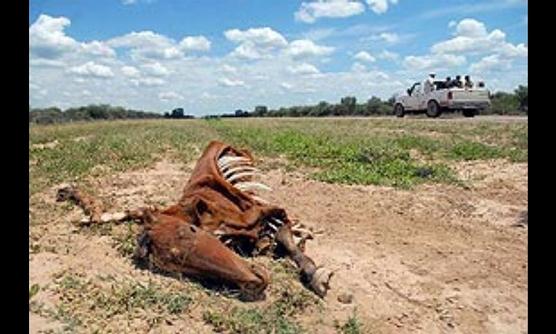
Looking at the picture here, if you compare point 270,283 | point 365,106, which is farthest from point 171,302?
point 365,106

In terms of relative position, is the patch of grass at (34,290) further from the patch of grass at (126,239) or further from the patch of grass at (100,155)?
the patch of grass at (100,155)

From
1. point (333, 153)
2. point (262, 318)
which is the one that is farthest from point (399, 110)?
point (262, 318)

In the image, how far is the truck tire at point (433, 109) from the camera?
21.3 meters

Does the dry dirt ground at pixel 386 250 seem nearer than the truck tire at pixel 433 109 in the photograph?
Yes

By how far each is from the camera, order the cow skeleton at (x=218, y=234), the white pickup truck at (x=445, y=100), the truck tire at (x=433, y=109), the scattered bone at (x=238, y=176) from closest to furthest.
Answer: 1. the cow skeleton at (x=218, y=234)
2. the scattered bone at (x=238, y=176)
3. the white pickup truck at (x=445, y=100)
4. the truck tire at (x=433, y=109)

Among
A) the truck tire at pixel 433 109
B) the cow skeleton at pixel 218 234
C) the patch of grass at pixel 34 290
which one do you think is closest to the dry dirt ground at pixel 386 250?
the patch of grass at pixel 34 290

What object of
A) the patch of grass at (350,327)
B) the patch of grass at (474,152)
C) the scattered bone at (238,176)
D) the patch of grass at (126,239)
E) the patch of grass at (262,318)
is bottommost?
the patch of grass at (350,327)

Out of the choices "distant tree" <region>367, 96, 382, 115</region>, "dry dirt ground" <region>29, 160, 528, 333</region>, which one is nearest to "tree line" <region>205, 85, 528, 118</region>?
"distant tree" <region>367, 96, 382, 115</region>

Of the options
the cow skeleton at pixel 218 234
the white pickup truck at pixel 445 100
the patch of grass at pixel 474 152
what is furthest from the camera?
the white pickup truck at pixel 445 100

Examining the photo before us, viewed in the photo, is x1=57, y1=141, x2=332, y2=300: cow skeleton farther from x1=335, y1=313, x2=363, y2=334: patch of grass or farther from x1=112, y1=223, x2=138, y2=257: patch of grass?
x1=335, y1=313, x2=363, y2=334: patch of grass

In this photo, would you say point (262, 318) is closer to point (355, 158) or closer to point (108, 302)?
point (108, 302)

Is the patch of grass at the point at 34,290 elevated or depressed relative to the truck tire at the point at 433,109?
depressed
